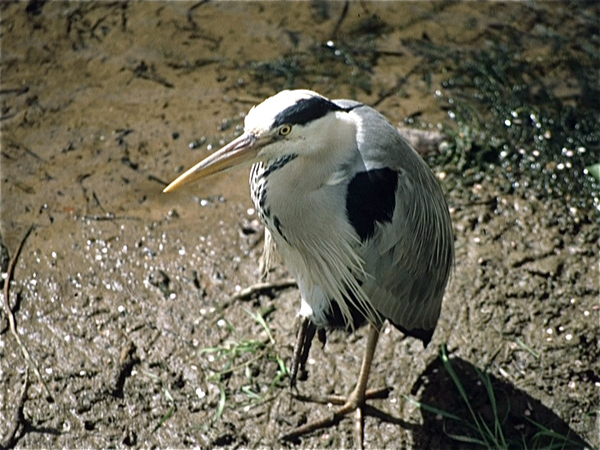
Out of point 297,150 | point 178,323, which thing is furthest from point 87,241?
point 297,150

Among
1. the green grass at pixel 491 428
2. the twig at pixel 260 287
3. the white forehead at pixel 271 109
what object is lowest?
the green grass at pixel 491 428

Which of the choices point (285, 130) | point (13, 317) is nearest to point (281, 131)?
point (285, 130)

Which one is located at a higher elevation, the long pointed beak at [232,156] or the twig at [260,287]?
the long pointed beak at [232,156]

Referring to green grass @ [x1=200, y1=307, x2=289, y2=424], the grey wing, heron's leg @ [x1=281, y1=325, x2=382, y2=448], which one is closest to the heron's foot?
heron's leg @ [x1=281, y1=325, x2=382, y2=448]

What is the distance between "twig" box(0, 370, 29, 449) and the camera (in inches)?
113

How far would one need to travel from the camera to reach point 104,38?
4594 mm

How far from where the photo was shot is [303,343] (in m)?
2.96

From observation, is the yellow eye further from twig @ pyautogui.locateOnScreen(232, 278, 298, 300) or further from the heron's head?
twig @ pyautogui.locateOnScreen(232, 278, 298, 300)

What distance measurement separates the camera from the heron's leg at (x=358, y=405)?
297cm

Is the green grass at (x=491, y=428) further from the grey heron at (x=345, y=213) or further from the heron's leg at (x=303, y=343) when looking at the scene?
the heron's leg at (x=303, y=343)

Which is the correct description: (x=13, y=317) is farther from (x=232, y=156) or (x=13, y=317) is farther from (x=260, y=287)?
(x=232, y=156)

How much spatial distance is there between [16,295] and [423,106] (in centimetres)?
235

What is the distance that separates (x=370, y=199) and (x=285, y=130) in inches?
16.0

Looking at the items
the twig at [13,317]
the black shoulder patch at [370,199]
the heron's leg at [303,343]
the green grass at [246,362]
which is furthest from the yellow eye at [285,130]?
the twig at [13,317]
